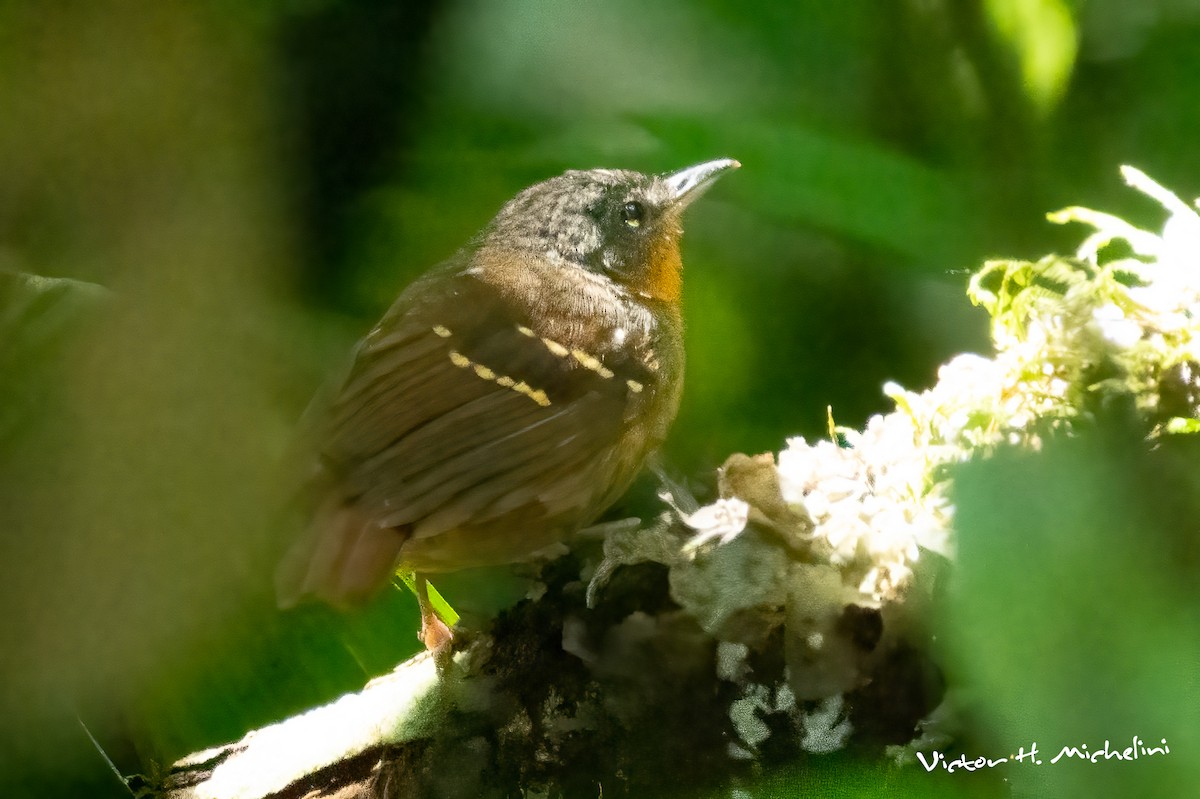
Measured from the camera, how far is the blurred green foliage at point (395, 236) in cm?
106

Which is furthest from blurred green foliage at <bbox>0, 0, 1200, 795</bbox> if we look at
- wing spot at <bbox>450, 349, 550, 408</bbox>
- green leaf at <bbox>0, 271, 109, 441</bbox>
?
wing spot at <bbox>450, 349, 550, 408</bbox>

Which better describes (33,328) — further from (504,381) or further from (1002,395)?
(1002,395)

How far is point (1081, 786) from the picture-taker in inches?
37.9

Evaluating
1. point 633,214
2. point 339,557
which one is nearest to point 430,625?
point 339,557

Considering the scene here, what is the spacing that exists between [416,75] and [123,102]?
1.14ft

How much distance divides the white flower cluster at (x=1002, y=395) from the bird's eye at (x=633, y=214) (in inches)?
15.7

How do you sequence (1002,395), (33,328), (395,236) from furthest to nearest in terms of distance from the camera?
(395,236) < (33,328) < (1002,395)

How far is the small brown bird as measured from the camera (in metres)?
1.07

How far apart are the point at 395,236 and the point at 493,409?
279mm

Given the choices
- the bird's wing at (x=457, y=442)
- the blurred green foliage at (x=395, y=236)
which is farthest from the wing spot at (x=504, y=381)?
the blurred green foliage at (x=395, y=236)

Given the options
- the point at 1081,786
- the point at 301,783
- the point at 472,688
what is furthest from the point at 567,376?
the point at 1081,786

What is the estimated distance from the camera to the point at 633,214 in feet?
4.32

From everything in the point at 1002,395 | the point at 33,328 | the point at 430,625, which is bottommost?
the point at 430,625

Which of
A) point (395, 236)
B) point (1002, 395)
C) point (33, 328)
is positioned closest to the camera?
point (1002, 395)
